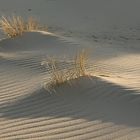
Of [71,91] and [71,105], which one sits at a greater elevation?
[71,91]

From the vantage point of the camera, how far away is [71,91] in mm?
5645

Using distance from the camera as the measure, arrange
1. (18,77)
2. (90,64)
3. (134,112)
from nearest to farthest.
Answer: (134,112) → (18,77) → (90,64)

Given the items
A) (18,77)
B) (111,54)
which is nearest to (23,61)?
(18,77)

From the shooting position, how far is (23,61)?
7719 mm

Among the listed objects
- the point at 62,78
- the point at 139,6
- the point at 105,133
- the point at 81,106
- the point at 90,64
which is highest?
the point at 139,6

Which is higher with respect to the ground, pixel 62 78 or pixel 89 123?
pixel 62 78

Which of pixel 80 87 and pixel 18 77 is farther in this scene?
pixel 18 77

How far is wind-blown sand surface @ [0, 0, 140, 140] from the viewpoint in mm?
4656

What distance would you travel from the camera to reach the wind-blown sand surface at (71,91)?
4656 mm

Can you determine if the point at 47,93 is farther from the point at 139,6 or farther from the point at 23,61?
the point at 139,6

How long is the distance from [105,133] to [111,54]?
13.6ft

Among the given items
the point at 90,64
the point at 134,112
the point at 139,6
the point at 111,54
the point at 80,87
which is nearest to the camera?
the point at 134,112

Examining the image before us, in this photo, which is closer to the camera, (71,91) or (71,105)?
(71,105)

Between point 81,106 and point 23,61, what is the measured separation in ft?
8.85
